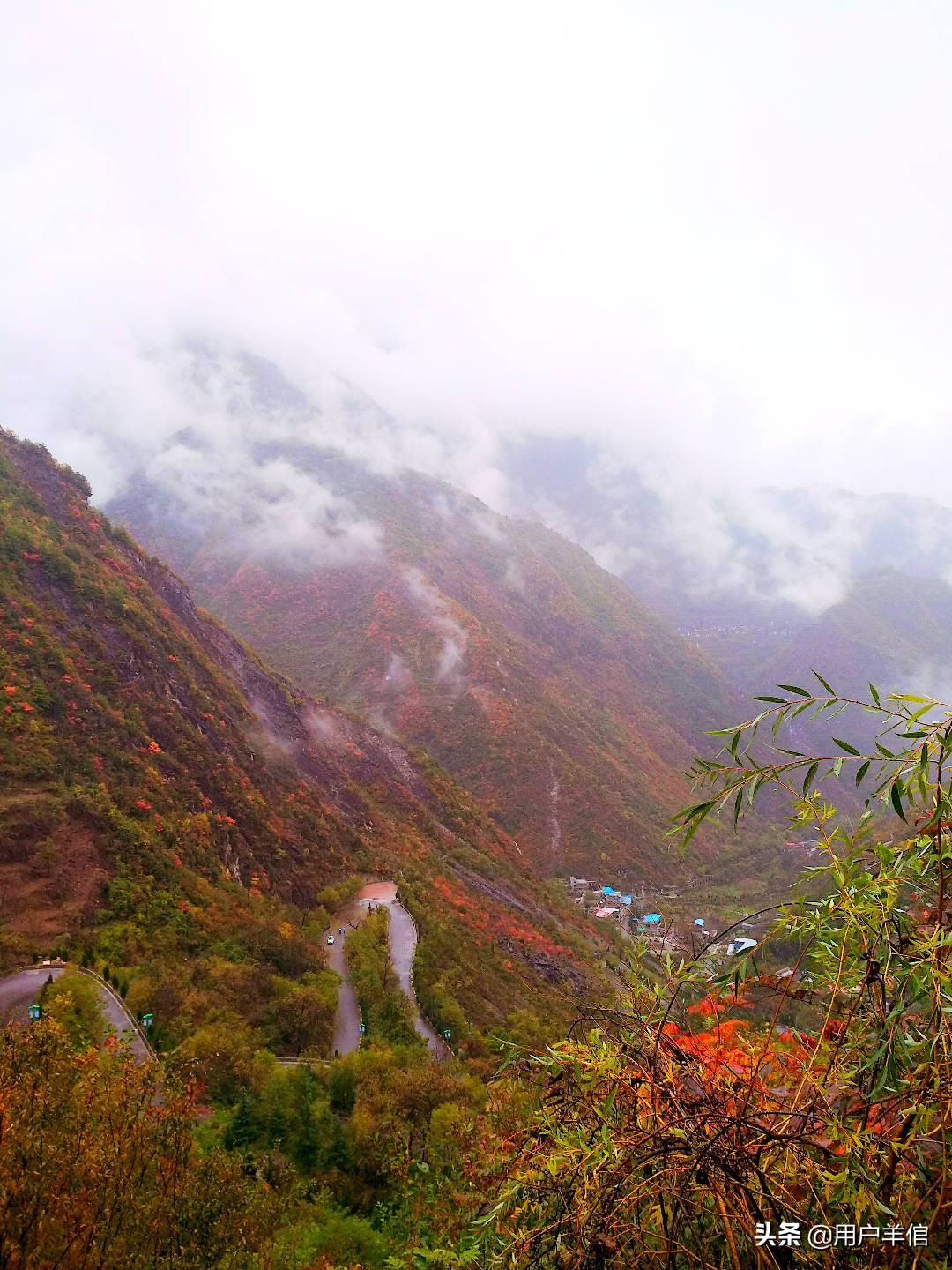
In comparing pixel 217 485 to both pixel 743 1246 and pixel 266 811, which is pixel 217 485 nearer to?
pixel 266 811

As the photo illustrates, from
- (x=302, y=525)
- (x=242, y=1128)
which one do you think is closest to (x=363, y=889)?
(x=242, y=1128)

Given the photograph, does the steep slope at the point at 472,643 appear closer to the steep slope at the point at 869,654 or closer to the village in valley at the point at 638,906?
the village in valley at the point at 638,906

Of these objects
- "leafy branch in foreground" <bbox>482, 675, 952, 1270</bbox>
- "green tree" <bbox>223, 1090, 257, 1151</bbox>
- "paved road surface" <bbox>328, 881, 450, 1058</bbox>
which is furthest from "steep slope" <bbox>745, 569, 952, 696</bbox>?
"leafy branch in foreground" <bbox>482, 675, 952, 1270</bbox>

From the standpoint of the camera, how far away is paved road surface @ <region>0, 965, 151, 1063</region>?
15.4 meters

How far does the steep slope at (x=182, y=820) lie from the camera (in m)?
20.4

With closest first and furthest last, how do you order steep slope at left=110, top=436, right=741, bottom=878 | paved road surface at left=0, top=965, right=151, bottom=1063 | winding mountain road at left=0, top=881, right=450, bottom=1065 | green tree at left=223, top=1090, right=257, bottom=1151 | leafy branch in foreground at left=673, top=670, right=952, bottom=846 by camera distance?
leafy branch in foreground at left=673, top=670, right=952, bottom=846, green tree at left=223, top=1090, right=257, bottom=1151, paved road surface at left=0, top=965, right=151, bottom=1063, winding mountain road at left=0, top=881, right=450, bottom=1065, steep slope at left=110, top=436, right=741, bottom=878

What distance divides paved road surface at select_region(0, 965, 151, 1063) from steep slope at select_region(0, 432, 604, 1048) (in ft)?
1.99

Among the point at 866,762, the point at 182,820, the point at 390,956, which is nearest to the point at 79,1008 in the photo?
the point at 182,820

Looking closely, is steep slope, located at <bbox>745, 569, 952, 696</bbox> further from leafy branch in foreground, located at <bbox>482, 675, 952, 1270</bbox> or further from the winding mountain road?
leafy branch in foreground, located at <bbox>482, 675, 952, 1270</bbox>

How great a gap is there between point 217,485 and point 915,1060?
471 ft

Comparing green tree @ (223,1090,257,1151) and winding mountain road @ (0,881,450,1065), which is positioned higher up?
winding mountain road @ (0,881,450,1065)

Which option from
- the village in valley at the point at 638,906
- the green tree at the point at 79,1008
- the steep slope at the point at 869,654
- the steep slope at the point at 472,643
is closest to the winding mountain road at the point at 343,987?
the green tree at the point at 79,1008

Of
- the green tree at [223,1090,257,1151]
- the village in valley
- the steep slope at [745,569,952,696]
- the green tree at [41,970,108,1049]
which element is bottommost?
the green tree at [223,1090,257,1151]

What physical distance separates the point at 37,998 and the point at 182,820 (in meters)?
11.1
